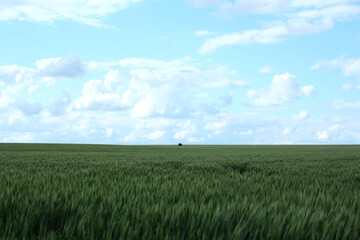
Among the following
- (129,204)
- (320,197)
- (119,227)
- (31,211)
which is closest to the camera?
(119,227)

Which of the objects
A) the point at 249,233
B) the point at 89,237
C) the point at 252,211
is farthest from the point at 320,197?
the point at 89,237

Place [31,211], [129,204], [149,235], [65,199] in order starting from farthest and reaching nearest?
[65,199], [129,204], [31,211], [149,235]

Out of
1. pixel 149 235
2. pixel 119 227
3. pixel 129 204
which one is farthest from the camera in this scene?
pixel 129 204

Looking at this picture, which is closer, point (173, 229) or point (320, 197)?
point (173, 229)

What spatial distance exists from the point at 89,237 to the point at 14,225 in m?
0.75

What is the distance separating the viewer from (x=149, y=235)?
226 cm

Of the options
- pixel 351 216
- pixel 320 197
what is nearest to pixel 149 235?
pixel 351 216

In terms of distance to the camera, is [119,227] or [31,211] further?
[31,211]

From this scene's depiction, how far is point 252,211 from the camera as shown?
3000 millimetres

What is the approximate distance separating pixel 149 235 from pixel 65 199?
1.59 metres

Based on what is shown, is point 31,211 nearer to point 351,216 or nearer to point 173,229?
point 173,229

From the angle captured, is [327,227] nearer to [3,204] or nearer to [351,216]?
[351,216]

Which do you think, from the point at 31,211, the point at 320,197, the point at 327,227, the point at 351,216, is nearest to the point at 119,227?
the point at 31,211

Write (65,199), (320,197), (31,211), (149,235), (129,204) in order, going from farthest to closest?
(320,197), (65,199), (129,204), (31,211), (149,235)
